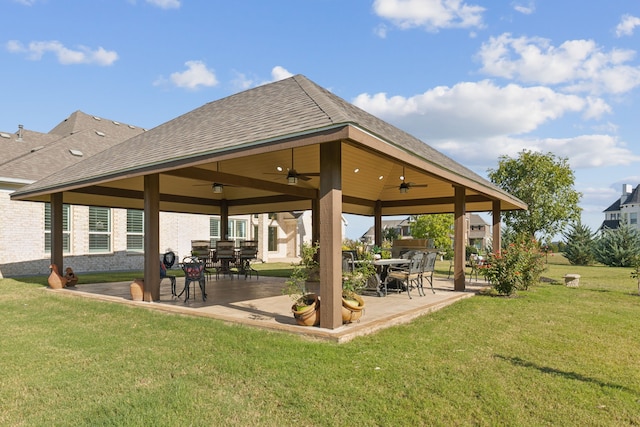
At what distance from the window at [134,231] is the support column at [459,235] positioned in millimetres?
13730

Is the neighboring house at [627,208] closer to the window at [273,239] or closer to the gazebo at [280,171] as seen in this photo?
the window at [273,239]

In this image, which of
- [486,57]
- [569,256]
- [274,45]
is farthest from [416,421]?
[569,256]

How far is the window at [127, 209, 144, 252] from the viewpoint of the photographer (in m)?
17.8

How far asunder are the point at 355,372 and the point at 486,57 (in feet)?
30.1

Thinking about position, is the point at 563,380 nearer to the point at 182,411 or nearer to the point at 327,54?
the point at 182,411

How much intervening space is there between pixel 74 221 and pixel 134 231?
2559mm

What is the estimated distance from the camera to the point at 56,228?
11.0 meters

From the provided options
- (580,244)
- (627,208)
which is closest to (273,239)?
(580,244)

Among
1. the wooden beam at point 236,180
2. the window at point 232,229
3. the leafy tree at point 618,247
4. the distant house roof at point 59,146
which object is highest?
the distant house roof at point 59,146

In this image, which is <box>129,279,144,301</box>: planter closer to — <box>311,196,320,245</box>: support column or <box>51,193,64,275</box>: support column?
<box>51,193,64,275</box>: support column

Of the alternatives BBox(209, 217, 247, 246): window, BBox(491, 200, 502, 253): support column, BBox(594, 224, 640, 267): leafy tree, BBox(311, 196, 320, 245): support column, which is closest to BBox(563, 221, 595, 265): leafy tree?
BBox(594, 224, 640, 267): leafy tree

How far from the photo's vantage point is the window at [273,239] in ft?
92.3

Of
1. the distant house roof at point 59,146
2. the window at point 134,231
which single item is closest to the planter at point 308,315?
the distant house roof at point 59,146

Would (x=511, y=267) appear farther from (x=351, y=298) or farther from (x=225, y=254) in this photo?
(x=225, y=254)
